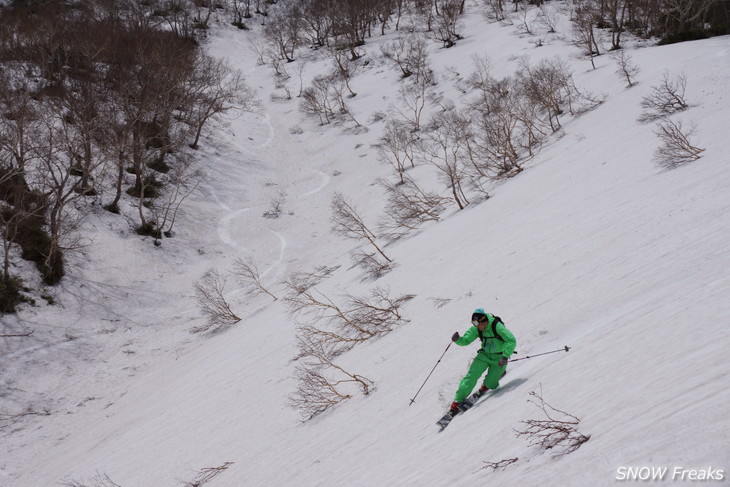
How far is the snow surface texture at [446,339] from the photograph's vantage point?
15.7 feet

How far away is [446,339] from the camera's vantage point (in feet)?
30.9

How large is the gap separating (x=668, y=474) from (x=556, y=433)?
4.00 feet

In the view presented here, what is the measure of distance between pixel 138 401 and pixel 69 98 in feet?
65.6

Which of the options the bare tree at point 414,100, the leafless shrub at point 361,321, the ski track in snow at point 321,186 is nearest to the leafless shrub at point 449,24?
the bare tree at point 414,100

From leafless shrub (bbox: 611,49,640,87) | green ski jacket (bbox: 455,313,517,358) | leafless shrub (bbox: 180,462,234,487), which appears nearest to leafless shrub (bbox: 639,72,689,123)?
leafless shrub (bbox: 611,49,640,87)

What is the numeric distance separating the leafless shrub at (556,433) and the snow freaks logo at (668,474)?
26.9 inches

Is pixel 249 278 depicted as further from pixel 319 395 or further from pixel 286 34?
pixel 286 34

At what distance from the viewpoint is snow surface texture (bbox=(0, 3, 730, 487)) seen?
4793mm

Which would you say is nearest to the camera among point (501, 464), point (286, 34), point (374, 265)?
point (501, 464)

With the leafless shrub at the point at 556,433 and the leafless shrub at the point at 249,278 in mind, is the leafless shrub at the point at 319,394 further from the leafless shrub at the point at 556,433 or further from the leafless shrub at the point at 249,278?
the leafless shrub at the point at 249,278

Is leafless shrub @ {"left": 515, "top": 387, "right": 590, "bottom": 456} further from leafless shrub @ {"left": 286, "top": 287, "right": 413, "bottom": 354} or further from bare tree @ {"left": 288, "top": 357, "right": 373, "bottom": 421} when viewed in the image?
leafless shrub @ {"left": 286, "top": 287, "right": 413, "bottom": 354}

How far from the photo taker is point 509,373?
23.3 ft

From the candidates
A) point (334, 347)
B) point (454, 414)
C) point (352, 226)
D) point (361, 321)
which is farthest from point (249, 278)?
point (454, 414)

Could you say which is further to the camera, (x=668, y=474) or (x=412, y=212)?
(x=412, y=212)
